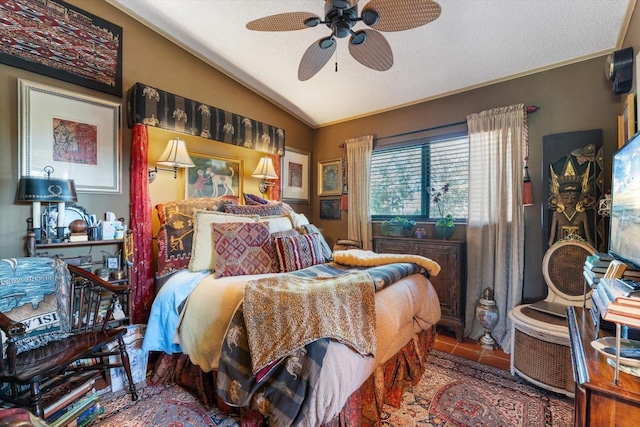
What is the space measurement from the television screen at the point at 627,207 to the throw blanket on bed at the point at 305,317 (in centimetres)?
111

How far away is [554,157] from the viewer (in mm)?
2471

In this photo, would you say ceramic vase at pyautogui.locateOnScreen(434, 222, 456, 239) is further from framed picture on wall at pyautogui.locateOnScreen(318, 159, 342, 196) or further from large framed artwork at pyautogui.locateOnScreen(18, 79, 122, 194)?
large framed artwork at pyautogui.locateOnScreen(18, 79, 122, 194)

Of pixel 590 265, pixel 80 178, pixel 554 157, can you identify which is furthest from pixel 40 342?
pixel 554 157

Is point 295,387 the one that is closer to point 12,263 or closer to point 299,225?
point 299,225

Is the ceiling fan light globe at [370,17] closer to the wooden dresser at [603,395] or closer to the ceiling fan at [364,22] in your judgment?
the ceiling fan at [364,22]

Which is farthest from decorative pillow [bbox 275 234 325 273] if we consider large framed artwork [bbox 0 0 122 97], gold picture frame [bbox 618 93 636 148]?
gold picture frame [bbox 618 93 636 148]

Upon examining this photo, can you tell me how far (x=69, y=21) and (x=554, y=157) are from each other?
4119 mm

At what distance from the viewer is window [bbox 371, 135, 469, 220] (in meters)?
3.13

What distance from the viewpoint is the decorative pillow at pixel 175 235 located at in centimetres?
217

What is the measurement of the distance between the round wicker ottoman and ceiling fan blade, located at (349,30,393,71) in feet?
6.91

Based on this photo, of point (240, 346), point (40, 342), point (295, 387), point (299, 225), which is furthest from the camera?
point (299, 225)

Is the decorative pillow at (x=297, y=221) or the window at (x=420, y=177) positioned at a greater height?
the window at (x=420, y=177)

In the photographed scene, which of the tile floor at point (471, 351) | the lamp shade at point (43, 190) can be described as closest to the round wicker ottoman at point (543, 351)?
the tile floor at point (471, 351)

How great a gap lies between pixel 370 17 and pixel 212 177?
2.21 meters
